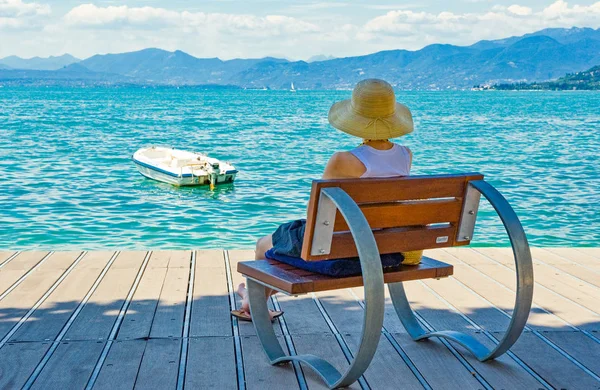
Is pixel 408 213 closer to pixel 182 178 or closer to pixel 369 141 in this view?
pixel 369 141

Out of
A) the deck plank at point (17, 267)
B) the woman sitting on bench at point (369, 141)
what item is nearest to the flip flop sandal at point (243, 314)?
the woman sitting on bench at point (369, 141)

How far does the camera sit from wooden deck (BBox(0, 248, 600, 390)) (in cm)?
362

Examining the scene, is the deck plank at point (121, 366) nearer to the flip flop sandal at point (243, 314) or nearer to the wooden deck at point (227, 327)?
the wooden deck at point (227, 327)

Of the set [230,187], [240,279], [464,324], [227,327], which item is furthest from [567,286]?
[230,187]

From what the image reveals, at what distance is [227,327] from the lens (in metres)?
4.36

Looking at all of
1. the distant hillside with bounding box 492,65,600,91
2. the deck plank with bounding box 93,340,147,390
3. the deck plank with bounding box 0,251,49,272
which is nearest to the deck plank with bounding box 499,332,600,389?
the deck plank with bounding box 93,340,147,390

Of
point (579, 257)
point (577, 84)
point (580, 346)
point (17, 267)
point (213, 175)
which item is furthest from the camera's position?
point (577, 84)

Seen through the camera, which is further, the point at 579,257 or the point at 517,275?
the point at 579,257

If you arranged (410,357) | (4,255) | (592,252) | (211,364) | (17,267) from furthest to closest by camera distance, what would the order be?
1. (592,252)
2. (4,255)
3. (17,267)
4. (410,357)
5. (211,364)

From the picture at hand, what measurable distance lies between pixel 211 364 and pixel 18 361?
0.89 m

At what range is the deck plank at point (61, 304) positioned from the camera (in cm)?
419

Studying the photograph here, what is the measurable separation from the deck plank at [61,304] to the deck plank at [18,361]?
0.13 meters

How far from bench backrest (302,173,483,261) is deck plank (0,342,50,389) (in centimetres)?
135

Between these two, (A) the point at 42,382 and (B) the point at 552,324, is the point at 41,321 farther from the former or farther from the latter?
(B) the point at 552,324
